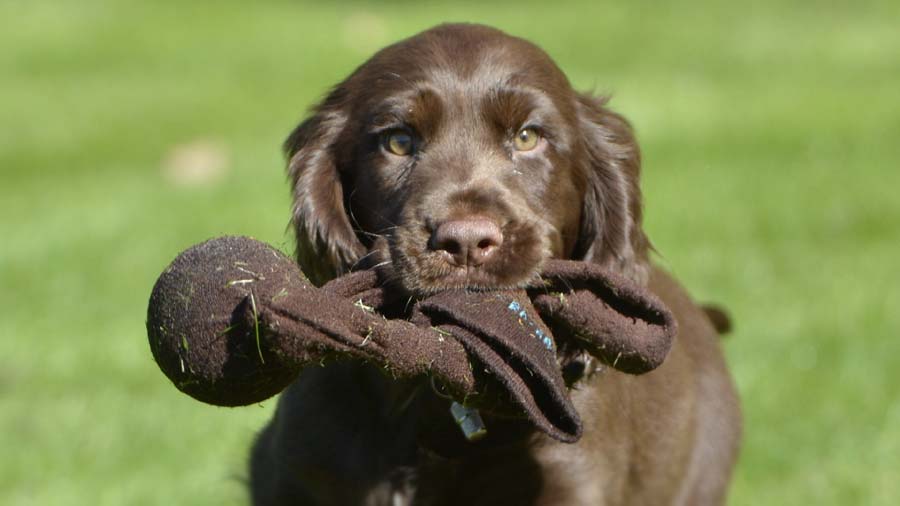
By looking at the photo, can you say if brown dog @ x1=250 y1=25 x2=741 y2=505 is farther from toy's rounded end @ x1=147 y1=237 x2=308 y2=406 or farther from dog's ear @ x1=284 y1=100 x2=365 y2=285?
toy's rounded end @ x1=147 y1=237 x2=308 y2=406

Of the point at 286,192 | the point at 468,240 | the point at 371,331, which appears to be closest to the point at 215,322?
the point at 371,331

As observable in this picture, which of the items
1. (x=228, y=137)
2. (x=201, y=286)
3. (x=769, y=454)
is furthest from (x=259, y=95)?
(x=201, y=286)

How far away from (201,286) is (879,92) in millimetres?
10084

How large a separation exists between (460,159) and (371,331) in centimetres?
95

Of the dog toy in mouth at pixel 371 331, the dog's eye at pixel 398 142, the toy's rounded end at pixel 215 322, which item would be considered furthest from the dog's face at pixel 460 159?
the toy's rounded end at pixel 215 322

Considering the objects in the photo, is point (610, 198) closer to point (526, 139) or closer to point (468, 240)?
point (526, 139)

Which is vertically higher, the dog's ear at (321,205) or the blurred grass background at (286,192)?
the dog's ear at (321,205)

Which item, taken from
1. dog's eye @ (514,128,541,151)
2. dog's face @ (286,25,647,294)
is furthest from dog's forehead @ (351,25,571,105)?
dog's eye @ (514,128,541,151)

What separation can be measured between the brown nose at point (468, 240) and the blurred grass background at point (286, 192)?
58.3 inches

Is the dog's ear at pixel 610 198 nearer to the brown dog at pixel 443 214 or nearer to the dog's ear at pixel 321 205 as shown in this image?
the brown dog at pixel 443 214

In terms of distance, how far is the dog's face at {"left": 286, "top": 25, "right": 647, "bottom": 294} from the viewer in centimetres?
315

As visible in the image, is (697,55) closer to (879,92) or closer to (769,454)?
(879,92)

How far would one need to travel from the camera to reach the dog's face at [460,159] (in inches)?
124

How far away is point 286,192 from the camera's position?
927 centimetres
